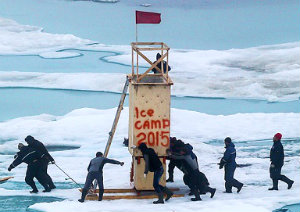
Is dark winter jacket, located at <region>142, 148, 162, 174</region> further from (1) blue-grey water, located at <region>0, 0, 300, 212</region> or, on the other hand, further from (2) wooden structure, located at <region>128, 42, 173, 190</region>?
(1) blue-grey water, located at <region>0, 0, 300, 212</region>

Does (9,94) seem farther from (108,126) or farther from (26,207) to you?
(26,207)

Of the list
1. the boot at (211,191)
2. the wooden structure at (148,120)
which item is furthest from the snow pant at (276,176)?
the wooden structure at (148,120)

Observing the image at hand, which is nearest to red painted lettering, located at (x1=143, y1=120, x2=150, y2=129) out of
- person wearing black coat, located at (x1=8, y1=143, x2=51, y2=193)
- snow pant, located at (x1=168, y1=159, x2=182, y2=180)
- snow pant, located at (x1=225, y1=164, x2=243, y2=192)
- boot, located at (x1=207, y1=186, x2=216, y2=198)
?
snow pant, located at (x1=168, y1=159, x2=182, y2=180)

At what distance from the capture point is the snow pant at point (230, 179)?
13203 mm

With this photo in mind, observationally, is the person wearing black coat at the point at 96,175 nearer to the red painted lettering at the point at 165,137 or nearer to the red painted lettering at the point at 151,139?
the red painted lettering at the point at 151,139

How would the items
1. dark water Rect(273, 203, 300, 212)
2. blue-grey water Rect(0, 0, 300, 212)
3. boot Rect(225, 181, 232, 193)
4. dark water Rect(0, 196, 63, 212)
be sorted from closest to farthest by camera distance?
dark water Rect(273, 203, 300, 212) → dark water Rect(0, 196, 63, 212) → boot Rect(225, 181, 232, 193) → blue-grey water Rect(0, 0, 300, 212)

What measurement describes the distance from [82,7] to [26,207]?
13.8 meters

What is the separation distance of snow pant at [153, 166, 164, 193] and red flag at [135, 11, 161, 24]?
9.07 feet

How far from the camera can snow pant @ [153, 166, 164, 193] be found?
12578 millimetres

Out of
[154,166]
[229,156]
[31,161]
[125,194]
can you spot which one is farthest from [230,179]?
[31,161]

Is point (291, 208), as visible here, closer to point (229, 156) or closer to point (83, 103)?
point (229, 156)

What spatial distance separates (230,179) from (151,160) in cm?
161

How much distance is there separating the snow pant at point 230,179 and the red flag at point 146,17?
9.87 ft

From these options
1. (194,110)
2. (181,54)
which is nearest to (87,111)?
(194,110)
